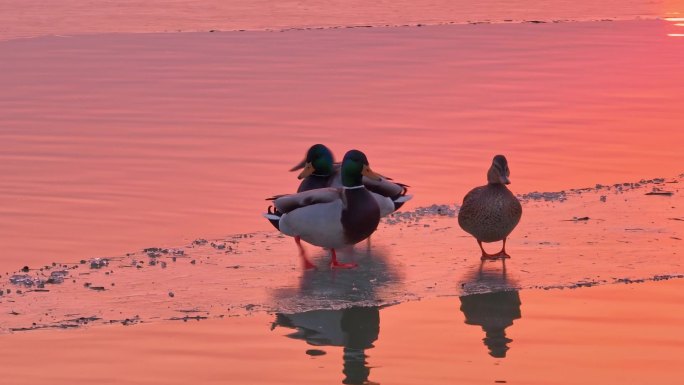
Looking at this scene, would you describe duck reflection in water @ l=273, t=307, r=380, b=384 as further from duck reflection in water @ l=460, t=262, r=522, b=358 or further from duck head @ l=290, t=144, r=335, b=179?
duck head @ l=290, t=144, r=335, b=179

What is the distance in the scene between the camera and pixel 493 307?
9.32m

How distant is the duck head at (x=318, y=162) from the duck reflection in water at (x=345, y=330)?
258 cm

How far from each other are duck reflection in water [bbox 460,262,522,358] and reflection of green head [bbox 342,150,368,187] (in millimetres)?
1127

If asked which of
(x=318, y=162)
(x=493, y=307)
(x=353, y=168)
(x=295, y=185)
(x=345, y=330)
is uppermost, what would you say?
(x=295, y=185)

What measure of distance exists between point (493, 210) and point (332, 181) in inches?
68.6

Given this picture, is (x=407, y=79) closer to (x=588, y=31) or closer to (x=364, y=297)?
(x=588, y=31)

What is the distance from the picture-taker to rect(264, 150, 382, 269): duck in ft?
34.2

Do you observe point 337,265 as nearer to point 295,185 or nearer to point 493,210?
point 493,210

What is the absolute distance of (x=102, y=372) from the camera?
786 cm

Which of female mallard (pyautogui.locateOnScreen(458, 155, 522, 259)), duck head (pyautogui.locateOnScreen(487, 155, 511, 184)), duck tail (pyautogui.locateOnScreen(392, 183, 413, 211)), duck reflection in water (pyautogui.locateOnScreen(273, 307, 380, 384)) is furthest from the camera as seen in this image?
duck tail (pyautogui.locateOnScreen(392, 183, 413, 211))

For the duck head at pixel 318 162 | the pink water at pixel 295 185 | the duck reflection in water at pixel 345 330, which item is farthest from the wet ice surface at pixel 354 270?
the duck head at pixel 318 162

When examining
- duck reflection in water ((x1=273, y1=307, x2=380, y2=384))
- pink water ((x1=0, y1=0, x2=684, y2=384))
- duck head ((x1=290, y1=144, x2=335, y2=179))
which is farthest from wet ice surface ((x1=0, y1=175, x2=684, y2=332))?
duck head ((x1=290, y1=144, x2=335, y2=179))

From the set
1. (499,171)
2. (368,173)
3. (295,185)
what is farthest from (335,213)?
(295,185)

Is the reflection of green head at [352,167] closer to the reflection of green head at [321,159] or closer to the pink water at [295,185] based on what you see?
the pink water at [295,185]
